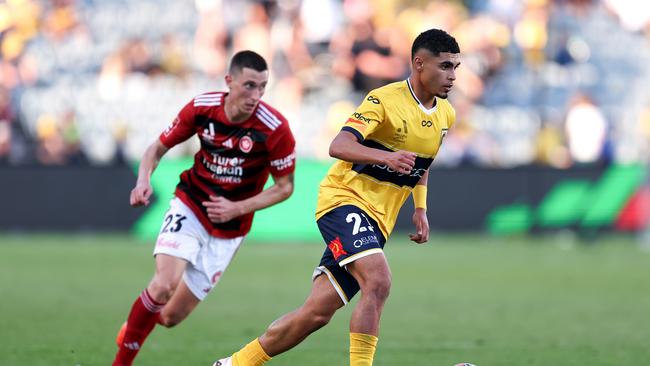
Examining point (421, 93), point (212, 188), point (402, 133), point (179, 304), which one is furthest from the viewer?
point (179, 304)

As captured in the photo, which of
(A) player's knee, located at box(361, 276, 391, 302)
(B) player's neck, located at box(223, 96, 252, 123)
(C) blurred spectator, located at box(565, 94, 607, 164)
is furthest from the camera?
(C) blurred spectator, located at box(565, 94, 607, 164)

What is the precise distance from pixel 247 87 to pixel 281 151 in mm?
540

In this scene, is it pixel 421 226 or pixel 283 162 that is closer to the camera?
pixel 421 226

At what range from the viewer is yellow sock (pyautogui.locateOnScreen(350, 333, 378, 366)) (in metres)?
6.59

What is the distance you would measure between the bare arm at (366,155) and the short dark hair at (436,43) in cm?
80

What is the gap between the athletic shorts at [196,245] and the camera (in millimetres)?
8227

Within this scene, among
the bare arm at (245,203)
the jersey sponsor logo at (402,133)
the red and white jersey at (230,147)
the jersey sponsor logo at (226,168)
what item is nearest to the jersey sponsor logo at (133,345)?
the bare arm at (245,203)

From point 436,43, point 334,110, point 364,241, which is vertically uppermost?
point 436,43

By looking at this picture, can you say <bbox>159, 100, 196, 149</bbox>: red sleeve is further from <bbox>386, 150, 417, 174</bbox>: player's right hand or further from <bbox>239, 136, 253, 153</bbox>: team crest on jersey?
<bbox>386, 150, 417, 174</bbox>: player's right hand

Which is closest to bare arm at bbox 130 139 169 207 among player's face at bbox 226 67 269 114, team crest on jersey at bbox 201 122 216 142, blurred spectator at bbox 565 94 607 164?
team crest on jersey at bbox 201 122 216 142

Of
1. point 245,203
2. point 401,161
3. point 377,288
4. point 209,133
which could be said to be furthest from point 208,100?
point 377,288

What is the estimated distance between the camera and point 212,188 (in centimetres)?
840

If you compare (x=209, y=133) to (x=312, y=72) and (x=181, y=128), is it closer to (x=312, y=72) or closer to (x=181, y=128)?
(x=181, y=128)

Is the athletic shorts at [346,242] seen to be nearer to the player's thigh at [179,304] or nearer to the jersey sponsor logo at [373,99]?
the jersey sponsor logo at [373,99]
